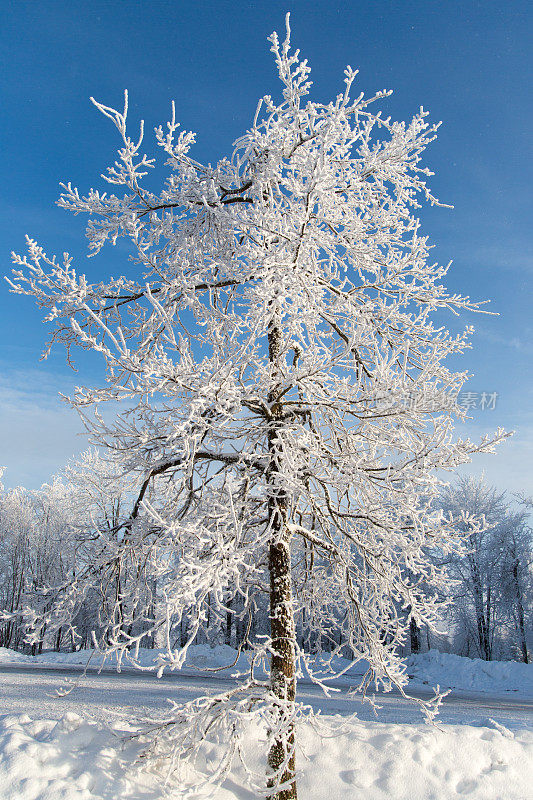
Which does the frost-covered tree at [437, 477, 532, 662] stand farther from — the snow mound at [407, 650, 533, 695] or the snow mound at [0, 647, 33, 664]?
the snow mound at [0, 647, 33, 664]

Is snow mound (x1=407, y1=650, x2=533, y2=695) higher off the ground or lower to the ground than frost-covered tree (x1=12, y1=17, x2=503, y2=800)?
lower

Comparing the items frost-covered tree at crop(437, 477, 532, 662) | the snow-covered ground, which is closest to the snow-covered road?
the snow-covered ground

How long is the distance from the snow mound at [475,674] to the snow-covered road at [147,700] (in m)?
3.29

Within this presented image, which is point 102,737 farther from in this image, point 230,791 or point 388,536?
point 388,536

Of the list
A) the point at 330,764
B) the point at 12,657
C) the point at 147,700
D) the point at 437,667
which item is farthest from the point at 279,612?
the point at 12,657

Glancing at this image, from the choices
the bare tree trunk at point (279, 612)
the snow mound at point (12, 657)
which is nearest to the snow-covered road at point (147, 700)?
the bare tree trunk at point (279, 612)

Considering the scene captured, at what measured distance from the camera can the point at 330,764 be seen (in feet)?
14.8

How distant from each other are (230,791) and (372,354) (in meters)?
3.98

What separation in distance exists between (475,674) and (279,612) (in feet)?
62.9

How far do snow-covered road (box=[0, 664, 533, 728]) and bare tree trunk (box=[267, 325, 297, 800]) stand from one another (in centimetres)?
416

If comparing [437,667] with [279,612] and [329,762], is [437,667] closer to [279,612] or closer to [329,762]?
[329,762]

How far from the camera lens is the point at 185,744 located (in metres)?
4.04

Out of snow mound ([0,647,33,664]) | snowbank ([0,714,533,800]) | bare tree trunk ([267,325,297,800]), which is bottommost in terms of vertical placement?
snow mound ([0,647,33,664])

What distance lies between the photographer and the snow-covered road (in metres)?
8.58
